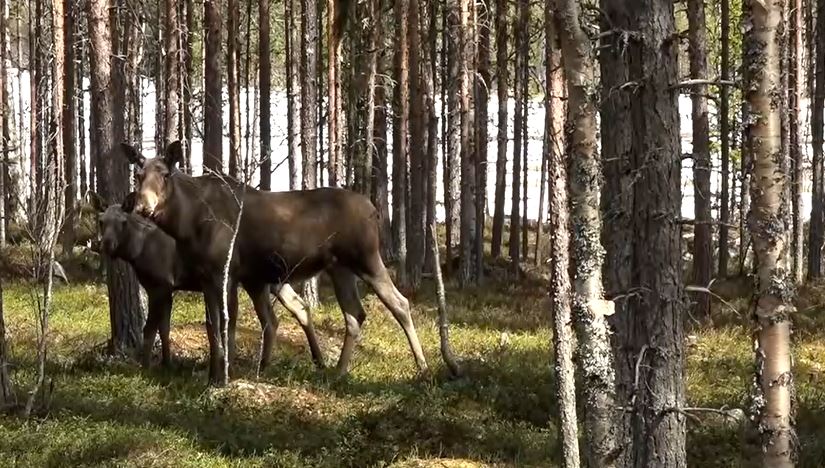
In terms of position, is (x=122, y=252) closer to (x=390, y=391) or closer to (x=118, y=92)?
(x=118, y=92)

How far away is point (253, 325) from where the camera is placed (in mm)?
14852

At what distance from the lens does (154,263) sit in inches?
473

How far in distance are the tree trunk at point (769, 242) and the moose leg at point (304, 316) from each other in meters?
6.88

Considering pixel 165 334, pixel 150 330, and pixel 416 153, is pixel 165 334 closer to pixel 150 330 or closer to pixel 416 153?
pixel 150 330

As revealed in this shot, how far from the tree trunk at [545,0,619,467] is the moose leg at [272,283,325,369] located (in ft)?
24.0

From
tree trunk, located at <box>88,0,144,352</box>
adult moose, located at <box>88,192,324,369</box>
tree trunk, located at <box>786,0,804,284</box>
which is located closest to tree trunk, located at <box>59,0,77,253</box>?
tree trunk, located at <box>88,0,144,352</box>

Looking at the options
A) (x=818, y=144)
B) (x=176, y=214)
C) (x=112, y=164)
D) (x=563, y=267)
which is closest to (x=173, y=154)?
(x=176, y=214)

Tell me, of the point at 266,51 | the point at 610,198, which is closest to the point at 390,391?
the point at 610,198

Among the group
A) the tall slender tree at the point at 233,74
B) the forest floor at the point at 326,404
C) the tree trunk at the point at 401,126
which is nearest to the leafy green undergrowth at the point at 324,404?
the forest floor at the point at 326,404

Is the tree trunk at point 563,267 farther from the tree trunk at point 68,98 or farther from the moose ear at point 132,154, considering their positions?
the tree trunk at point 68,98

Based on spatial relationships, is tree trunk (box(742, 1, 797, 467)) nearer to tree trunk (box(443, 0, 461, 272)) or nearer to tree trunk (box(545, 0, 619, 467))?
tree trunk (box(545, 0, 619, 467))

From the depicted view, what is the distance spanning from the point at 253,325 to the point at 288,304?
2349 millimetres

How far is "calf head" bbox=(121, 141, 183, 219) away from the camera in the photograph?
1096 cm

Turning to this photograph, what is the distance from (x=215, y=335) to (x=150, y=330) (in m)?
1.22
